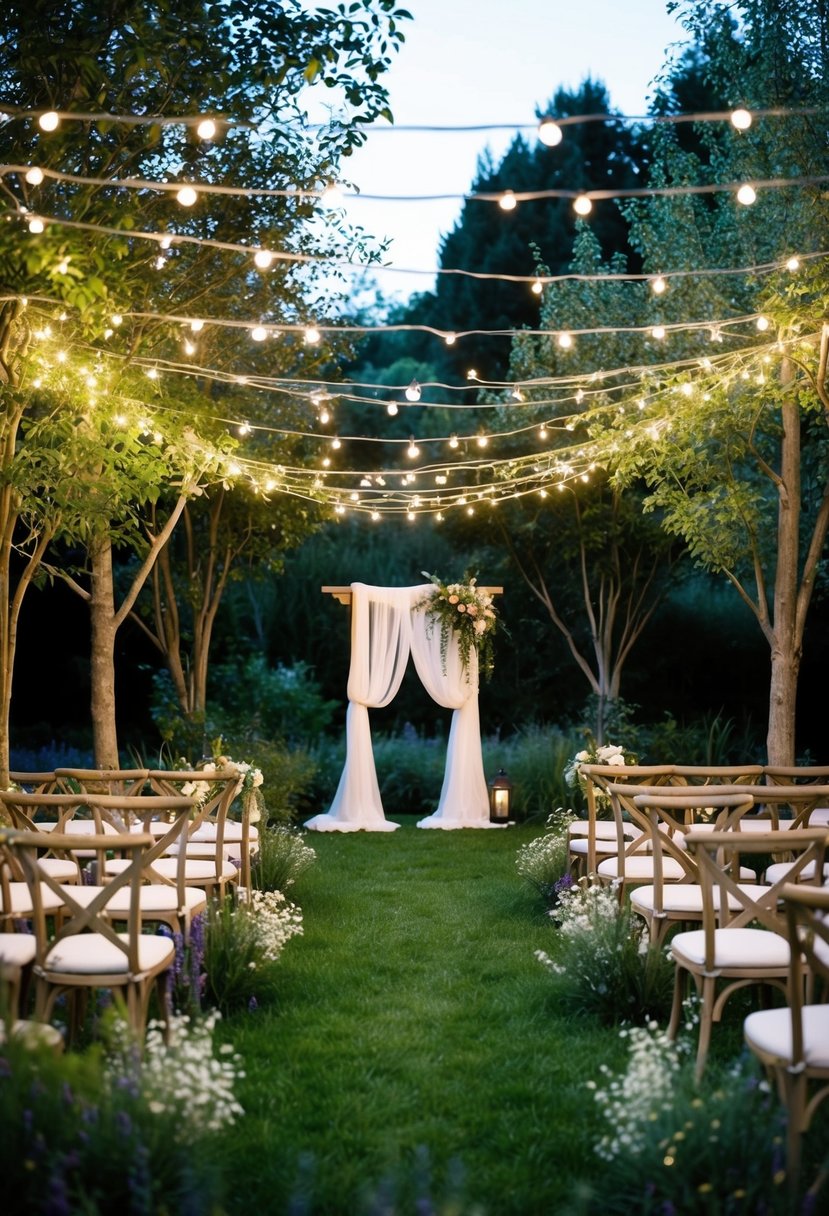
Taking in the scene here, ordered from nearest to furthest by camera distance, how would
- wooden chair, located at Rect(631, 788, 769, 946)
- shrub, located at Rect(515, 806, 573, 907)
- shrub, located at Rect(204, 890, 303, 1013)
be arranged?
1. wooden chair, located at Rect(631, 788, 769, 946)
2. shrub, located at Rect(204, 890, 303, 1013)
3. shrub, located at Rect(515, 806, 573, 907)

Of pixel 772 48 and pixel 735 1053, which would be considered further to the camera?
pixel 772 48

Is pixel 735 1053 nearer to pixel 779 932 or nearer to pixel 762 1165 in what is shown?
pixel 779 932

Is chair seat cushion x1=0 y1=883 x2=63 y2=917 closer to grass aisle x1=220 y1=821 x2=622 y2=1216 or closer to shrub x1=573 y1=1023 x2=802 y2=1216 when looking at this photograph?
grass aisle x1=220 y1=821 x2=622 y2=1216

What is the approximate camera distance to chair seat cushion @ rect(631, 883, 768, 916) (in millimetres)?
4531

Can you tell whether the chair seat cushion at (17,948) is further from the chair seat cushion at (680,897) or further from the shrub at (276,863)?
the shrub at (276,863)

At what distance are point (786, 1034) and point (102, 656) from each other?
5.46 meters

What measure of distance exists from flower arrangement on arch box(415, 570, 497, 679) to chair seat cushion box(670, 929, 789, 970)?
7.01 metres

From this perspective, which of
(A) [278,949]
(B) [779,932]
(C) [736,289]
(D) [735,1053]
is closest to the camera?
(B) [779,932]

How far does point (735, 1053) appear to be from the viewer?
4.16m

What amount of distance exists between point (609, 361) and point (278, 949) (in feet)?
24.5

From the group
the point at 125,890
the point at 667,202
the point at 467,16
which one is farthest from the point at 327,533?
the point at 125,890

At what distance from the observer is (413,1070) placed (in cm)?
411

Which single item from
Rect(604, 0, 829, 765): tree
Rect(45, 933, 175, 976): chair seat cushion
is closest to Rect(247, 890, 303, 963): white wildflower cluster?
Rect(45, 933, 175, 976): chair seat cushion

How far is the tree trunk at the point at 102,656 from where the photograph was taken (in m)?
7.53
